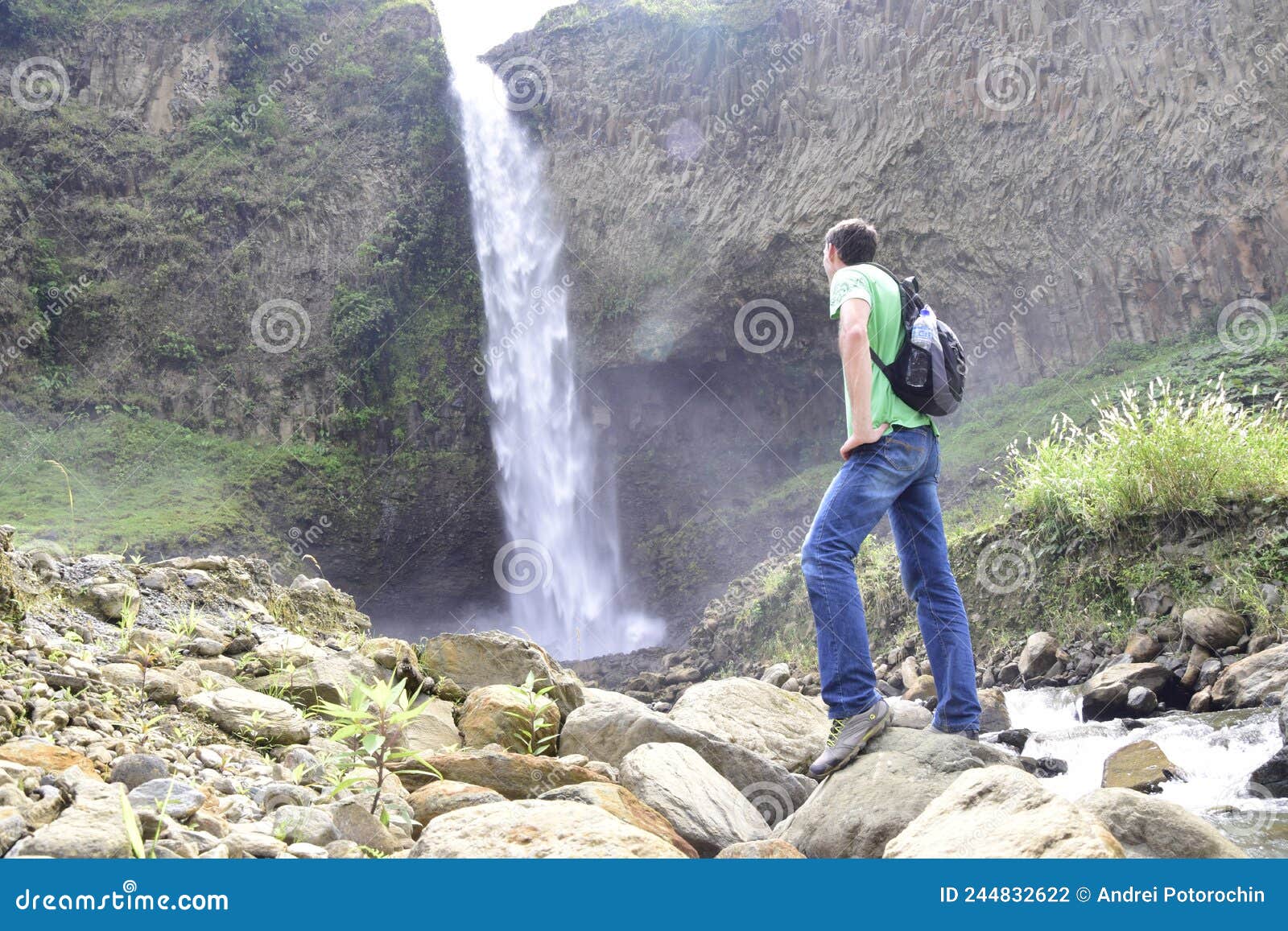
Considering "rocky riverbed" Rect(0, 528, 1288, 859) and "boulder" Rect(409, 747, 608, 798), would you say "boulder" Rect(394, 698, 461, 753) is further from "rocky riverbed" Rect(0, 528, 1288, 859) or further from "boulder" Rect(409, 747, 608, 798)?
"boulder" Rect(409, 747, 608, 798)

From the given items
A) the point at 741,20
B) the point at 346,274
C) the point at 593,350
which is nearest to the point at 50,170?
the point at 346,274

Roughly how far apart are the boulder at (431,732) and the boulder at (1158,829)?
252cm

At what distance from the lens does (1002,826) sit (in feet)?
8.11

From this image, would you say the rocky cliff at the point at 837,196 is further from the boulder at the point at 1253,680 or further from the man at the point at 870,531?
the man at the point at 870,531

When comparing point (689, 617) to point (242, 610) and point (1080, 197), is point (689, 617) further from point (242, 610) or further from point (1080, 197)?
point (242, 610)

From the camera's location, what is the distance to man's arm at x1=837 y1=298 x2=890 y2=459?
145 inches

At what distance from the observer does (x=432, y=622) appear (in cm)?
2333

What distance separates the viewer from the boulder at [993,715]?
6.36 meters

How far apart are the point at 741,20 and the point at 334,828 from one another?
77.4 feet

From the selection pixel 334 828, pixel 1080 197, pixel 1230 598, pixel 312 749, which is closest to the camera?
pixel 334 828

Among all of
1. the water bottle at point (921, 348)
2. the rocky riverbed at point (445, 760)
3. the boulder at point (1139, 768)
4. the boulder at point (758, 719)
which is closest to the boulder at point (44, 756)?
the rocky riverbed at point (445, 760)

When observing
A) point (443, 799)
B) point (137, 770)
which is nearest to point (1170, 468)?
point (443, 799)

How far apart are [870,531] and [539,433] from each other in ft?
60.9

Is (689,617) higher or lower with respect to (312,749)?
lower
